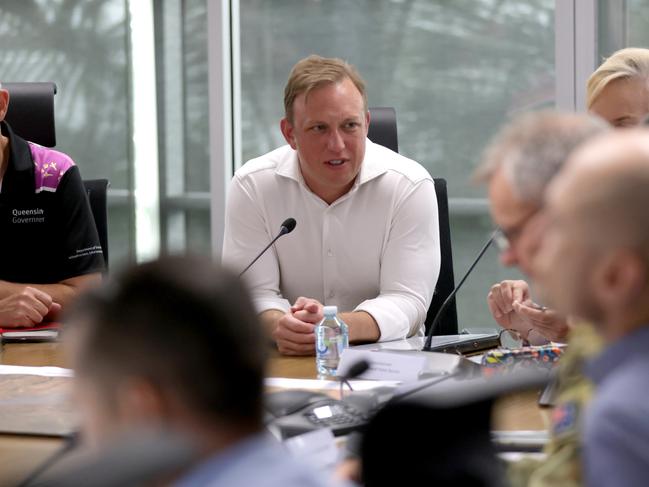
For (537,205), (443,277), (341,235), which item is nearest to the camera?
(537,205)

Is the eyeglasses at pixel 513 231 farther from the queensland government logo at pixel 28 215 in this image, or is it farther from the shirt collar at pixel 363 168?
the queensland government logo at pixel 28 215

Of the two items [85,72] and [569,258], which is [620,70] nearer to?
[569,258]

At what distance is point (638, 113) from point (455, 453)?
1721 millimetres

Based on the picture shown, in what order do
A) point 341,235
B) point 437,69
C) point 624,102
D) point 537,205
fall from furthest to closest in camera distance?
point 437,69 < point 341,235 < point 624,102 < point 537,205

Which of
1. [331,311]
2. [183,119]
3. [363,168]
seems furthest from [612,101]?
[183,119]

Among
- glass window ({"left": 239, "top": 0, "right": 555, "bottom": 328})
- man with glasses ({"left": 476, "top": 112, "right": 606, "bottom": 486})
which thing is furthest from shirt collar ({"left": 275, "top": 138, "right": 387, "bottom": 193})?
man with glasses ({"left": 476, "top": 112, "right": 606, "bottom": 486})

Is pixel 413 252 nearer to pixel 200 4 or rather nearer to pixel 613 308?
pixel 613 308

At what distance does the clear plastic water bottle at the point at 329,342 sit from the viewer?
2295 mm

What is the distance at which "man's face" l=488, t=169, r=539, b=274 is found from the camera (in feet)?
4.28

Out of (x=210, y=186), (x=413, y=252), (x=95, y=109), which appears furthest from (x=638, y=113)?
(x=95, y=109)

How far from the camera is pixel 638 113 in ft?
8.51

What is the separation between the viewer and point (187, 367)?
2.67ft

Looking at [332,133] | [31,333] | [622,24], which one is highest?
[622,24]

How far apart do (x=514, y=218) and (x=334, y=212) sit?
1.69m
